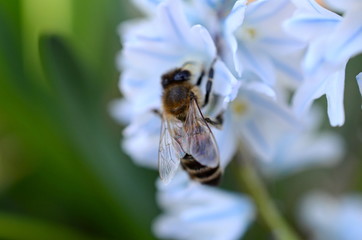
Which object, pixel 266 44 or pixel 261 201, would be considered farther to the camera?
pixel 261 201

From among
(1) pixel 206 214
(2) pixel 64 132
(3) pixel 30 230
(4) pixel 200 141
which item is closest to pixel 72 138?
(2) pixel 64 132

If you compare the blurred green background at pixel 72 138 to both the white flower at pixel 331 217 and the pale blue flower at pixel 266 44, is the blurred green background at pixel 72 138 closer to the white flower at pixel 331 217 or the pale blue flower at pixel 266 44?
the white flower at pixel 331 217

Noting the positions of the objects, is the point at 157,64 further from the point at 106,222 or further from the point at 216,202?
the point at 106,222

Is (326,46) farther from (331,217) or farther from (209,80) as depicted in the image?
(331,217)

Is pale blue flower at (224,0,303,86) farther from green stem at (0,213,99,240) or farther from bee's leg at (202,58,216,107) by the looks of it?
green stem at (0,213,99,240)

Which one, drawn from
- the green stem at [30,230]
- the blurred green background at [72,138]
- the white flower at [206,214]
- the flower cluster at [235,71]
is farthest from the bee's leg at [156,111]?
the green stem at [30,230]

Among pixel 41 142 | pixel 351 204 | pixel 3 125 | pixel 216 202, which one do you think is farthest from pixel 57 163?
pixel 351 204

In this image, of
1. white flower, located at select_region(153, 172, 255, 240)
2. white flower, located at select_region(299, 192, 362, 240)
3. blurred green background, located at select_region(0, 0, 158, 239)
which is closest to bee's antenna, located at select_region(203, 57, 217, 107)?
white flower, located at select_region(153, 172, 255, 240)
